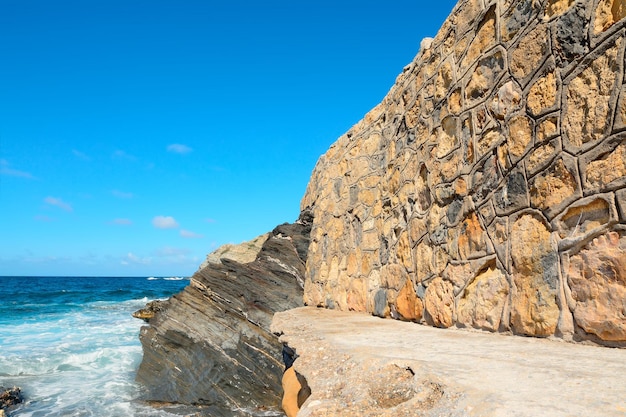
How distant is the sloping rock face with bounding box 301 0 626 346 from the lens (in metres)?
2.66

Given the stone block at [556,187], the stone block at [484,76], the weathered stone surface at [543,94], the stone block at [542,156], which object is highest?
the stone block at [484,76]

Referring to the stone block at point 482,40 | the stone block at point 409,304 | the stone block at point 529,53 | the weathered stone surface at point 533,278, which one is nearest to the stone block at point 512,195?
the weathered stone surface at point 533,278

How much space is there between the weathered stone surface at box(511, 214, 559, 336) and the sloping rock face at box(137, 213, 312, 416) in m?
4.51

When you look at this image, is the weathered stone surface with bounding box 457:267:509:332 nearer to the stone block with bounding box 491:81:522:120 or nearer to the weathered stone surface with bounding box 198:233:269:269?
the stone block with bounding box 491:81:522:120

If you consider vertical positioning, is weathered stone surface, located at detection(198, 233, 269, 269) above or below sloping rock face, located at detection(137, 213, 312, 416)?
above

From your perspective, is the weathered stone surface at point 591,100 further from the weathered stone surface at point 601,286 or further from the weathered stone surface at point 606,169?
the weathered stone surface at point 601,286

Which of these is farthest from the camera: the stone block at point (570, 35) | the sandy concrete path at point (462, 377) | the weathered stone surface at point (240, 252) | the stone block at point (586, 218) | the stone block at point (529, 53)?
the weathered stone surface at point (240, 252)

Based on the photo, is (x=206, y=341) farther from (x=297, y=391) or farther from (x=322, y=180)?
(x=297, y=391)

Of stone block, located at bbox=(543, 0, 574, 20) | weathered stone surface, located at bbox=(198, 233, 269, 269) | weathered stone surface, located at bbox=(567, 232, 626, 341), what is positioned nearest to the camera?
weathered stone surface, located at bbox=(567, 232, 626, 341)

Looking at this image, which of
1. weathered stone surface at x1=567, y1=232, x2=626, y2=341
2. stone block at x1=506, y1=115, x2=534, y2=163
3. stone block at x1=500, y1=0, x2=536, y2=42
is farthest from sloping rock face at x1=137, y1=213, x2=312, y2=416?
stone block at x1=500, y1=0, x2=536, y2=42

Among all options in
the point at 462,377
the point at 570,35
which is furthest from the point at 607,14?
the point at 462,377

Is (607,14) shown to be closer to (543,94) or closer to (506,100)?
(543,94)

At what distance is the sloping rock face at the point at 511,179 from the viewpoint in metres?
2.66

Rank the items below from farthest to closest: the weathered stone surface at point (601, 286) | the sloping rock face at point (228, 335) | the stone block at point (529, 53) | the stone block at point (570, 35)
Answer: the sloping rock face at point (228, 335), the stone block at point (529, 53), the stone block at point (570, 35), the weathered stone surface at point (601, 286)
